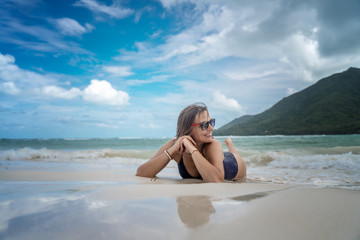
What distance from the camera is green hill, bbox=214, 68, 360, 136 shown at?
6322 cm

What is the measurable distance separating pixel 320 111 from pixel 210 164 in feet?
299

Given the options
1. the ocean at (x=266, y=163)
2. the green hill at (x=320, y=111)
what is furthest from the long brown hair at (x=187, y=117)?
the green hill at (x=320, y=111)

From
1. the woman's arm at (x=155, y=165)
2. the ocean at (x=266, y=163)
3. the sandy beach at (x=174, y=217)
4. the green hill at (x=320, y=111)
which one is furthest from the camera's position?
the green hill at (x=320, y=111)

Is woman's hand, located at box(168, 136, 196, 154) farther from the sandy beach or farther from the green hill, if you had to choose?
the green hill

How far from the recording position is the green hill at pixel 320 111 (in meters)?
63.2

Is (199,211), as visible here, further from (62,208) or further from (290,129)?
(290,129)

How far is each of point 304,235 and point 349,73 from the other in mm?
140919

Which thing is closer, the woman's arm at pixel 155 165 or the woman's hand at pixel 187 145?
the woman's hand at pixel 187 145

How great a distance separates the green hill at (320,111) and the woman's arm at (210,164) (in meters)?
67.7

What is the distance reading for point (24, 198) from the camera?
5.41 feet

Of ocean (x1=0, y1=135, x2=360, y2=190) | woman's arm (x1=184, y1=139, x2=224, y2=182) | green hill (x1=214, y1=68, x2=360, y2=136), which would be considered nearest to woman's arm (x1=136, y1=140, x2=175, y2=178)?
woman's arm (x1=184, y1=139, x2=224, y2=182)

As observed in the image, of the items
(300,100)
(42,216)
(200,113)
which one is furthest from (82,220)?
(300,100)

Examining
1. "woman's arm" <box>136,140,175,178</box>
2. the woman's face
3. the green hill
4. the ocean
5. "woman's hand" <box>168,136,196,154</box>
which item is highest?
the green hill

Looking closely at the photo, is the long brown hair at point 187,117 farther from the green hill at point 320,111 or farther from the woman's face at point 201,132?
the green hill at point 320,111
